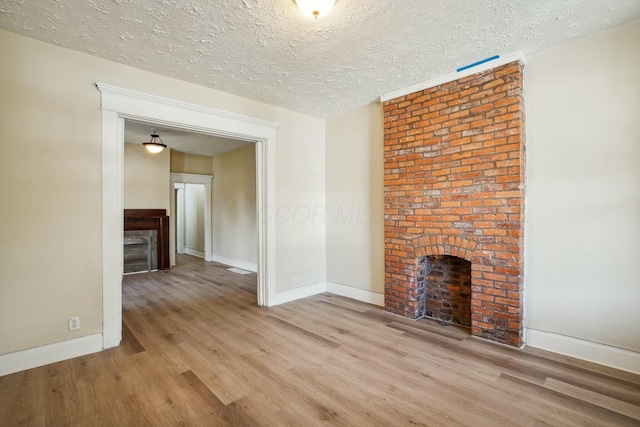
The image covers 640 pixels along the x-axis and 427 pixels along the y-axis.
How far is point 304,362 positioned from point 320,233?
243 centimetres

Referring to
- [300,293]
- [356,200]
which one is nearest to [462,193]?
[356,200]

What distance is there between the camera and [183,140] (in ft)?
19.7

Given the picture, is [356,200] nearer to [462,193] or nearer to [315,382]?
[462,193]

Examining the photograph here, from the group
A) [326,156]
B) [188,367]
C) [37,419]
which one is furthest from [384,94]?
[37,419]

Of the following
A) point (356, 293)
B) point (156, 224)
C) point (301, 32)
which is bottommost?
point (356, 293)

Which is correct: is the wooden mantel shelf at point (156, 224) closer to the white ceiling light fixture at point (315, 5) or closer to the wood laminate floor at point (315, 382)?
the wood laminate floor at point (315, 382)

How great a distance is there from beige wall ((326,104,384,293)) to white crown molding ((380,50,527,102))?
0.40 m

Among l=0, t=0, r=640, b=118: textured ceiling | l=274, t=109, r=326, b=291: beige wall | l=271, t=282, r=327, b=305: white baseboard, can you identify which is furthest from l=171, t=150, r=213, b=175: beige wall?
l=271, t=282, r=327, b=305: white baseboard

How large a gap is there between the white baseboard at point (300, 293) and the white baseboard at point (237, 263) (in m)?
1.90

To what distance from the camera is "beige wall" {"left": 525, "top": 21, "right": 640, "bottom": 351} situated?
7.68 feet

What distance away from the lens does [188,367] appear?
246 cm

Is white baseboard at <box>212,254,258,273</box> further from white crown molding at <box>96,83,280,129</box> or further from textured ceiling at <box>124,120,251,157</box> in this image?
white crown molding at <box>96,83,280,129</box>

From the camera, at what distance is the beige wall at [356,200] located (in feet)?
13.4

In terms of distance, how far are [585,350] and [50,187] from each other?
489 cm
